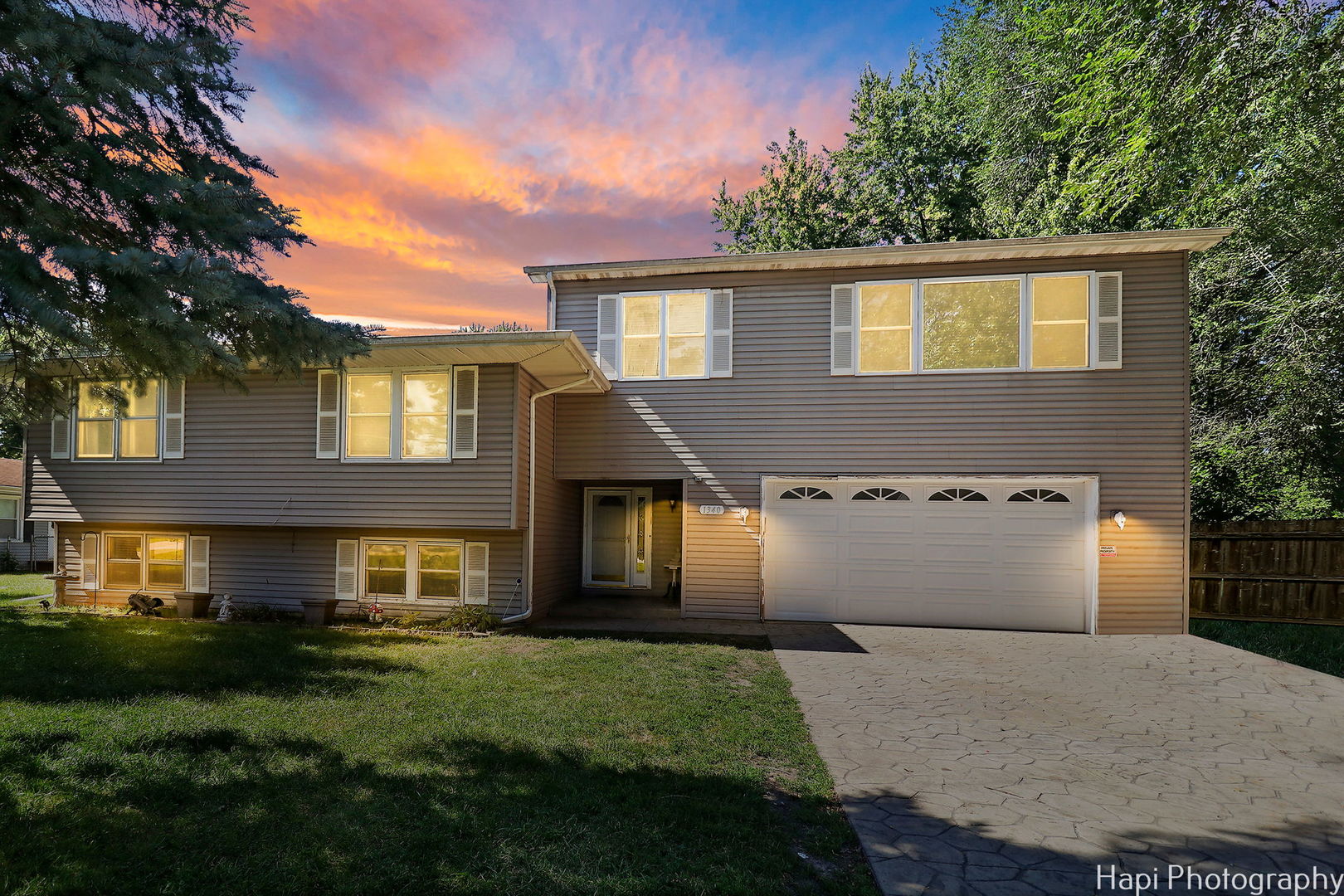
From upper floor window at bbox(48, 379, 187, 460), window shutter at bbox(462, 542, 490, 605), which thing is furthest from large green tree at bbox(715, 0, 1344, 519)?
upper floor window at bbox(48, 379, 187, 460)

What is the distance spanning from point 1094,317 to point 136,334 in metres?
10.7

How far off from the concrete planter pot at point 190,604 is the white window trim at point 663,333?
7.08m

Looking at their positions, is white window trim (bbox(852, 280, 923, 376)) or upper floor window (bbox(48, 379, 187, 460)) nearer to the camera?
white window trim (bbox(852, 280, 923, 376))

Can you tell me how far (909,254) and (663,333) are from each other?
3.87 metres

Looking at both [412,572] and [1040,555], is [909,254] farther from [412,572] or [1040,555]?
[412,572]

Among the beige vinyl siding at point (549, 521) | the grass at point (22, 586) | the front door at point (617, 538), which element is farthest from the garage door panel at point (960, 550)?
the grass at point (22, 586)

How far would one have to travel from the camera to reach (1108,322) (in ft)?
30.3

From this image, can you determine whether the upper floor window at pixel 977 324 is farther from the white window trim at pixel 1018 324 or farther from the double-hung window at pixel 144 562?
the double-hung window at pixel 144 562

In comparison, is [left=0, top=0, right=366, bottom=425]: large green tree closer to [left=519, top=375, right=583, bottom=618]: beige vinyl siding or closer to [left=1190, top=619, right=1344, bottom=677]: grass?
[left=519, top=375, right=583, bottom=618]: beige vinyl siding

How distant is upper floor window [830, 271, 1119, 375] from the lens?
9305 millimetres

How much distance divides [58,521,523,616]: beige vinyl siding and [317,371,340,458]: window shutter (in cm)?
126

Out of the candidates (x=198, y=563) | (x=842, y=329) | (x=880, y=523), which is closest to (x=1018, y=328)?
(x=842, y=329)

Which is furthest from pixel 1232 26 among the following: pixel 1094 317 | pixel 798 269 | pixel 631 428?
pixel 631 428

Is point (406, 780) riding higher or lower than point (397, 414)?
lower
